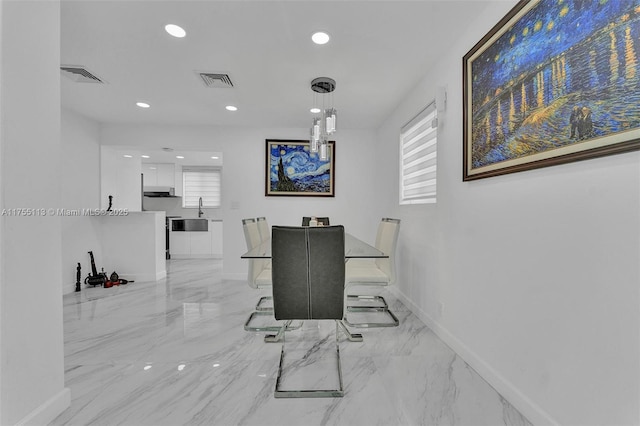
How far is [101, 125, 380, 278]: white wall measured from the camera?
439 centimetres

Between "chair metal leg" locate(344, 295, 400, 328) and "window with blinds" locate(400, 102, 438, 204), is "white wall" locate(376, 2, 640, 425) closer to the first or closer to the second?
"window with blinds" locate(400, 102, 438, 204)

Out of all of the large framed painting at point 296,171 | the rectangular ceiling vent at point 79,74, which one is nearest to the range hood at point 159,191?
the large framed painting at point 296,171

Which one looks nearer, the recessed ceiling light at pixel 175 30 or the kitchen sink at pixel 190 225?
the recessed ceiling light at pixel 175 30

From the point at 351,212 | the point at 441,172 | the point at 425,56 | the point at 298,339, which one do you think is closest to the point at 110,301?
the point at 298,339

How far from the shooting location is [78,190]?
12.6ft

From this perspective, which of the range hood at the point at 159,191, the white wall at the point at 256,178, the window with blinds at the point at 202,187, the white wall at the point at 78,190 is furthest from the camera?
the window with blinds at the point at 202,187

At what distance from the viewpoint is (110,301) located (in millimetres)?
3336

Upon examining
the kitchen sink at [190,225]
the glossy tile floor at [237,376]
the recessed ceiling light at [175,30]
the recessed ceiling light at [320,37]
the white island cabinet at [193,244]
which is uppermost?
the recessed ceiling light at [175,30]

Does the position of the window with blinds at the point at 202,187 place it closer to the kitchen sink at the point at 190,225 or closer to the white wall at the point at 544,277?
the kitchen sink at the point at 190,225

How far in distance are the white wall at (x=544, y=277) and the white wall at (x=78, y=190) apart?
4.53 m

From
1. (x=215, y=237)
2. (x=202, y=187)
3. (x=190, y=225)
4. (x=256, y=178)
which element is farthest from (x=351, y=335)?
(x=202, y=187)

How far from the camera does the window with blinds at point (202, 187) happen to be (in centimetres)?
711

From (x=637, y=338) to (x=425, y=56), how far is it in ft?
7.38

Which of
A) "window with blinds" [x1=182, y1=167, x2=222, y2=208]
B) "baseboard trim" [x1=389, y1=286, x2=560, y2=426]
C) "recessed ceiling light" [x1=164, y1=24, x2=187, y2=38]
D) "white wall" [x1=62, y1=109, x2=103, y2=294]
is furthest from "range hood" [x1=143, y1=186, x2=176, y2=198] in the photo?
"baseboard trim" [x1=389, y1=286, x2=560, y2=426]
